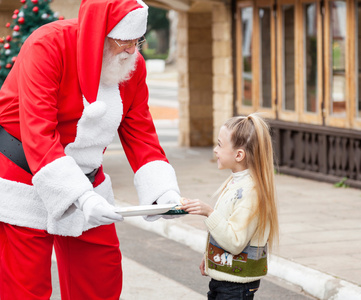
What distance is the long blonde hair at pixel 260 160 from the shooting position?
153 inches

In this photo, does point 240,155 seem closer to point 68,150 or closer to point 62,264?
point 68,150

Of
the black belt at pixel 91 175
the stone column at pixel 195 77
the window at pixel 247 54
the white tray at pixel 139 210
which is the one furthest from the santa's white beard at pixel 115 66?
the stone column at pixel 195 77

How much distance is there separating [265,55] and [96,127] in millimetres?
8544

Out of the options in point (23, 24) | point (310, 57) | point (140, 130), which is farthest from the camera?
point (310, 57)

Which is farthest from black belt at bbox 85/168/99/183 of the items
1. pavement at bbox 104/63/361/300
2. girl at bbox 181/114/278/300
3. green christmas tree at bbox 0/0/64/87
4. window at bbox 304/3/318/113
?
window at bbox 304/3/318/113

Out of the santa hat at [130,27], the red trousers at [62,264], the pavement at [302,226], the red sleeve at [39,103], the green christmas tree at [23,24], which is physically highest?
the green christmas tree at [23,24]

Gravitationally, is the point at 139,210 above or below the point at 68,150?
below

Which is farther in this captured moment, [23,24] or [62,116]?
[23,24]

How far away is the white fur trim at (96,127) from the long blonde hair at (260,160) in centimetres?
55

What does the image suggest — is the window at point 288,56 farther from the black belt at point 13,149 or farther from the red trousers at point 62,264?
the black belt at point 13,149

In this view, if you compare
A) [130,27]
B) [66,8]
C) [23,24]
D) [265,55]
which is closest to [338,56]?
[265,55]

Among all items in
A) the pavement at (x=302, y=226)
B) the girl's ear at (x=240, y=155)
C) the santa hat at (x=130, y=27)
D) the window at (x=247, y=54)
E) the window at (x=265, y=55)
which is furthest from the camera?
the window at (x=247, y=54)

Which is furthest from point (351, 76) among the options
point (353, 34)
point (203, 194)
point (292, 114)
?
point (203, 194)

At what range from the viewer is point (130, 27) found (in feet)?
12.1
